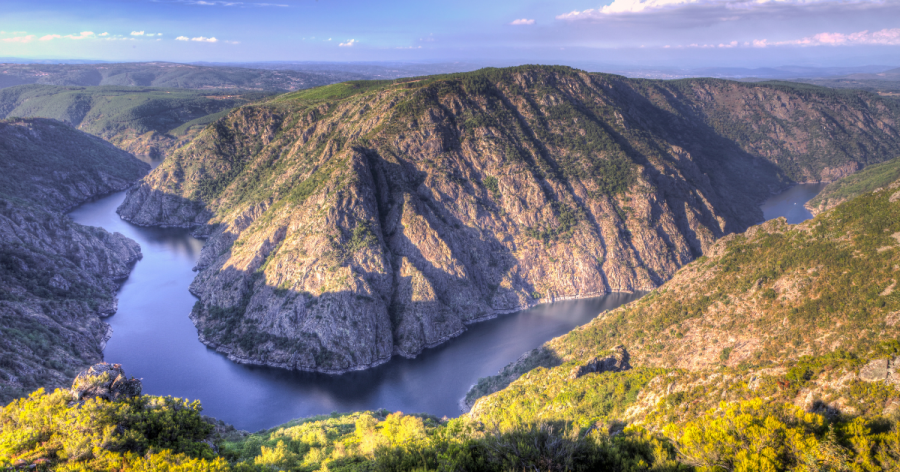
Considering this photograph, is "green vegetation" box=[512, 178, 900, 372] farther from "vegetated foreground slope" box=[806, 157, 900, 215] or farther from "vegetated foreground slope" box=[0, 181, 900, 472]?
"vegetated foreground slope" box=[806, 157, 900, 215]

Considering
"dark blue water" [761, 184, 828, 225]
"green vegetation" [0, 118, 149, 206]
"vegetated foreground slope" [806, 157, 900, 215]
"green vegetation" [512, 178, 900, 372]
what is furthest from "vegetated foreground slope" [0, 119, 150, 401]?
"vegetated foreground slope" [806, 157, 900, 215]

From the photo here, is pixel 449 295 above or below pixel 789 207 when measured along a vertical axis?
below

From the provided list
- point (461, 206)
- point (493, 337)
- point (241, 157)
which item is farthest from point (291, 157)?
point (493, 337)

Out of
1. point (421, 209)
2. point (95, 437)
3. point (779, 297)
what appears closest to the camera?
point (95, 437)

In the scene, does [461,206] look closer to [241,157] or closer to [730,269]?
[730,269]

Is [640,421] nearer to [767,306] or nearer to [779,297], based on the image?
[767,306]

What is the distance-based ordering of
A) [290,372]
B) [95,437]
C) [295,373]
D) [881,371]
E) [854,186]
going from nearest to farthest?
[881,371] → [95,437] → [295,373] → [290,372] → [854,186]

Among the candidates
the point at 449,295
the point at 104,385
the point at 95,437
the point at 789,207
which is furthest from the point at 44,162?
the point at 789,207
